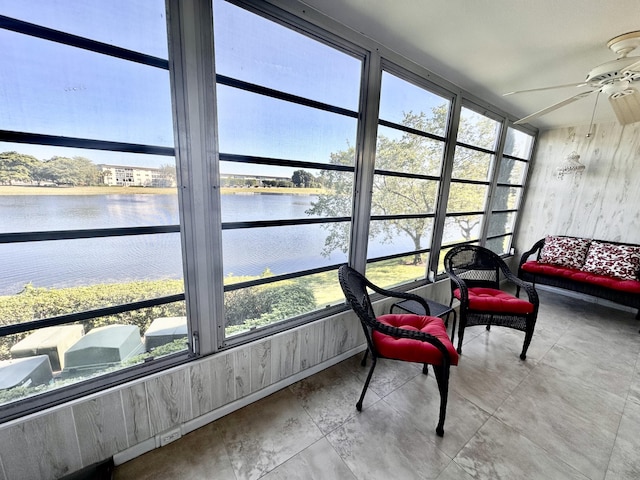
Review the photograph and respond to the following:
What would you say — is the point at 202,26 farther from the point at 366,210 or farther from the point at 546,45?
the point at 546,45

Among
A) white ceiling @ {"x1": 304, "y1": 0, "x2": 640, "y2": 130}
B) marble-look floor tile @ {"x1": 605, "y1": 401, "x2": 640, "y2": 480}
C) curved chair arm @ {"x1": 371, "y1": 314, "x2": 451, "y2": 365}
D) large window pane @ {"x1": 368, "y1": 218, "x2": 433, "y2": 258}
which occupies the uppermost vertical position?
white ceiling @ {"x1": 304, "y1": 0, "x2": 640, "y2": 130}

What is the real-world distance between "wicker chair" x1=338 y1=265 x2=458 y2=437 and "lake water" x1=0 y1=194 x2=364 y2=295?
668 mm

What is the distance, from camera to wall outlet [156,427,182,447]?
140cm

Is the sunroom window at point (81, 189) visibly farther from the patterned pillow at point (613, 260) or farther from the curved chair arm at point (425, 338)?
the patterned pillow at point (613, 260)

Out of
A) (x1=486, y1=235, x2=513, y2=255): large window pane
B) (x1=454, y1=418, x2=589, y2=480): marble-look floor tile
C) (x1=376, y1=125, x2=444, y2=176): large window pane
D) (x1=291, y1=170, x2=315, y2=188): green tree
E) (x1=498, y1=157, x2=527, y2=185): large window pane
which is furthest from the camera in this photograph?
(x1=486, y1=235, x2=513, y2=255): large window pane

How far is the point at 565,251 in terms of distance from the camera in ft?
11.9

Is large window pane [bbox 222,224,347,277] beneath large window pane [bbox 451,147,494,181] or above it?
beneath

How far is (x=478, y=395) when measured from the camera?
183cm

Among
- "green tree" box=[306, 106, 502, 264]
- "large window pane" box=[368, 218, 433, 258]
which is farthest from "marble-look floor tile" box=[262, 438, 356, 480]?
"large window pane" box=[368, 218, 433, 258]

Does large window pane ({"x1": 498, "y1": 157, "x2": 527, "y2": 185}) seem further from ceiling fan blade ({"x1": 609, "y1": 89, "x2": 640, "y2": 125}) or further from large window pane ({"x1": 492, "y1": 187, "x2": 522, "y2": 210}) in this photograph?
ceiling fan blade ({"x1": 609, "y1": 89, "x2": 640, "y2": 125})

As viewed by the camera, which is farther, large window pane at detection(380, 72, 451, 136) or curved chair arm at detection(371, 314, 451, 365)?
large window pane at detection(380, 72, 451, 136)

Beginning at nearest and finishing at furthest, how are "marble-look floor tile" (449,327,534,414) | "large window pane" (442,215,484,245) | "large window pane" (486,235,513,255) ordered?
"marble-look floor tile" (449,327,534,414), "large window pane" (442,215,484,245), "large window pane" (486,235,513,255)

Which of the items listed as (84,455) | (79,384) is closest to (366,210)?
(79,384)

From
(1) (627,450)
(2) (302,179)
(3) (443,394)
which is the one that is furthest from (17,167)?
(1) (627,450)
